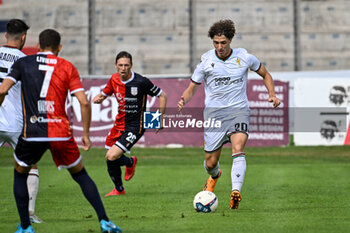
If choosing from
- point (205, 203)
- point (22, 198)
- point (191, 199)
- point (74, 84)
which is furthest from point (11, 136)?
point (191, 199)

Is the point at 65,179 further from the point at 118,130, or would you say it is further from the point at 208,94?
the point at 208,94

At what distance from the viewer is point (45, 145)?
22.8ft

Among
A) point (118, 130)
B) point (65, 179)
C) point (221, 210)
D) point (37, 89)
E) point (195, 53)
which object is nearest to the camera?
point (37, 89)

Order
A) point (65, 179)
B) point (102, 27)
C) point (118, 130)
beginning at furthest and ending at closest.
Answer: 1. point (102, 27)
2. point (65, 179)
3. point (118, 130)

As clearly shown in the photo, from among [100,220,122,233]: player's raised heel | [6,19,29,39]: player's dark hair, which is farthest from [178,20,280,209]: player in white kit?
[100,220,122,233]: player's raised heel

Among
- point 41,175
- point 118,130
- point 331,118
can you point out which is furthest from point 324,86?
point 118,130

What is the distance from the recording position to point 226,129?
9656 millimetres

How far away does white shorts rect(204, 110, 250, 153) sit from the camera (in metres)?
9.58

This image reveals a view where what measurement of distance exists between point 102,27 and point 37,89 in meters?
25.3

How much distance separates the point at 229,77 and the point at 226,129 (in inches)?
28.2

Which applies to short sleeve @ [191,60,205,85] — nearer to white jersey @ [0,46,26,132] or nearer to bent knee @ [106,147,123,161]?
bent knee @ [106,147,123,161]

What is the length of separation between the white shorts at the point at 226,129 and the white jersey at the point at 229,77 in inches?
6.0

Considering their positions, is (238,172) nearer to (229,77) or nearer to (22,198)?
(229,77)

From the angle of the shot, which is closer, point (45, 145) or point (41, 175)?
point (45, 145)
